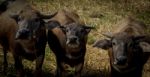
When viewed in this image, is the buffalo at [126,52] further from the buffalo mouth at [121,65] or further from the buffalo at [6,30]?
the buffalo at [6,30]

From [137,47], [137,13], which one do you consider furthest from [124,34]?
[137,13]

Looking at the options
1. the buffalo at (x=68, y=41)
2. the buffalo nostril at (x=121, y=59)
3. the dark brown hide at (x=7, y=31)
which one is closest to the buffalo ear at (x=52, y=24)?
the buffalo at (x=68, y=41)

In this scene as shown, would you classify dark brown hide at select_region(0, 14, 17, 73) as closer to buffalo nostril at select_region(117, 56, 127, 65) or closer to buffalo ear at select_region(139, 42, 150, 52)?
buffalo nostril at select_region(117, 56, 127, 65)

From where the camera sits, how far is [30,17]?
8539 mm

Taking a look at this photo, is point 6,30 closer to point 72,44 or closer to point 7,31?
point 7,31

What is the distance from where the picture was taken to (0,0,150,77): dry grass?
9922mm

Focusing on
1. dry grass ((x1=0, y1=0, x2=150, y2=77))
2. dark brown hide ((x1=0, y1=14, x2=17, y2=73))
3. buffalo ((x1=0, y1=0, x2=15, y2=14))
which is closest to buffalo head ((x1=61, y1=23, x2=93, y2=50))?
dark brown hide ((x1=0, y1=14, x2=17, y2=73))

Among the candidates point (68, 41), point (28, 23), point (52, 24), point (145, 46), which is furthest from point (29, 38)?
point (145, 46)

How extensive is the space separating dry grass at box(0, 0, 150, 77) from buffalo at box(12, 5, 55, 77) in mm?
820

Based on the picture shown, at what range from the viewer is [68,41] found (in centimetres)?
814

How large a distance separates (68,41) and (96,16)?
494 cm

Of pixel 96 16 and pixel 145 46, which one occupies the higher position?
pixel 145 46

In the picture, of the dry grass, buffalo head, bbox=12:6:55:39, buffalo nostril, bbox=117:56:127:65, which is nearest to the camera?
buffalo nostril, bbox=117:56:127:65

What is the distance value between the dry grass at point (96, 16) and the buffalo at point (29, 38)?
2.69 feet
